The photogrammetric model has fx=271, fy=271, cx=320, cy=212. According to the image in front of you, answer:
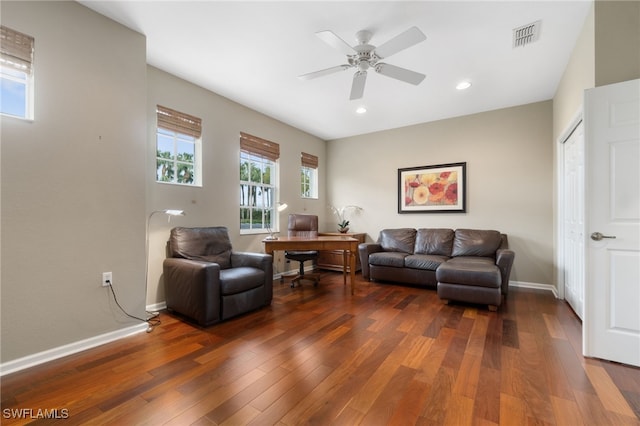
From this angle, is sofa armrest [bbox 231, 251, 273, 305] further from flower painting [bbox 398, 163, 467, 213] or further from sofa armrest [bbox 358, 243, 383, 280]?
flower painting [bbox 398, 163, 467, 213]

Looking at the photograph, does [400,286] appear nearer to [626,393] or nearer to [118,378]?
[626,393]

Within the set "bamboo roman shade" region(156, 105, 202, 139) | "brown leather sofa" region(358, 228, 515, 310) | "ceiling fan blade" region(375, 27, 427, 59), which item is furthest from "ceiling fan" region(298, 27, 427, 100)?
"brown leather sofa" region(358, 228, 515, 310)

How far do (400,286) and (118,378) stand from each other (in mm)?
3537

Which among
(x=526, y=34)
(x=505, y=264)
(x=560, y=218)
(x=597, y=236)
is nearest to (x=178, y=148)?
(x=526, y=34)

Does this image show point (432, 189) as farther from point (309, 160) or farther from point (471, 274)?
point (309, 160)

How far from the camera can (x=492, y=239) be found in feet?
13.3

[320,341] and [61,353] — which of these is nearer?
[61,353]

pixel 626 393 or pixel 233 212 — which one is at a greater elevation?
pixel 233 212

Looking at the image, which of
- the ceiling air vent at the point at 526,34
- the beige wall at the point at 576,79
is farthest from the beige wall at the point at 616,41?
the ceiling air vent at the point at 526,34

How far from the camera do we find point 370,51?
2.41 metres

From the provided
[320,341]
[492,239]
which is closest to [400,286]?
[492,239]

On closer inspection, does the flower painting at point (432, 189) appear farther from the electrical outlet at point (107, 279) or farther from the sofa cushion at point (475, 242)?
the electrical outlet at point (107, 279)

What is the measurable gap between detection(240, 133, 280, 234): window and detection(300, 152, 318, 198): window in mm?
824

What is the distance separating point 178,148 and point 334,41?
228 centimetres
